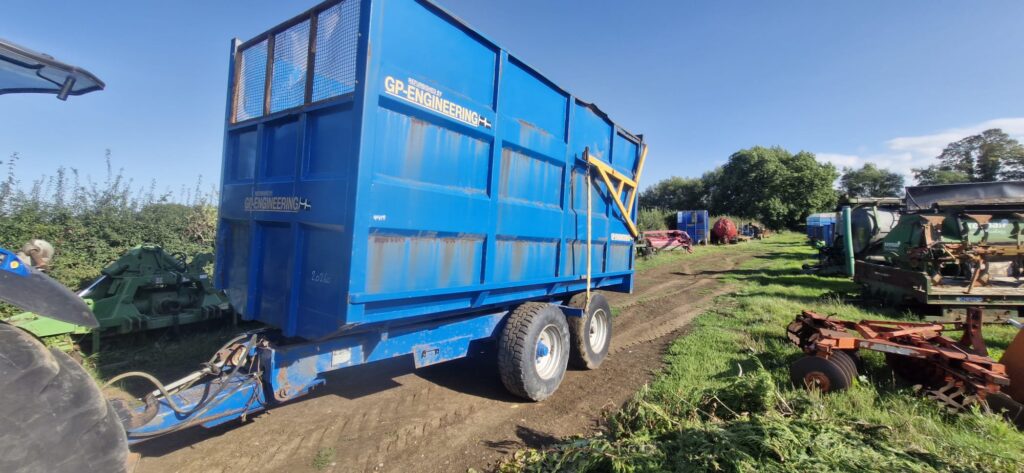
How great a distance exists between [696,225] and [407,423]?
3118 centimetres

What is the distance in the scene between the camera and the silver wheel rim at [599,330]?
573 centimetres

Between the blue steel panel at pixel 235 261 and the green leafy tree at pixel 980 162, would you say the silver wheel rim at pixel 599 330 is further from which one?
the green leafy tree at pixel 980 162

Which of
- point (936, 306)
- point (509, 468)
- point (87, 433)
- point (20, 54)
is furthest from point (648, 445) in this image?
point (936, 306)

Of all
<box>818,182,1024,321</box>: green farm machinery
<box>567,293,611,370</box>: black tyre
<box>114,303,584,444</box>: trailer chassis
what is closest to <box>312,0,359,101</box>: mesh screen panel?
<box>114,303,584,444</box>: trailer chassis

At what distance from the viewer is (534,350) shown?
4.34 metres

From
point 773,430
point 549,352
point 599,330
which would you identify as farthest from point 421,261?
point 599,330

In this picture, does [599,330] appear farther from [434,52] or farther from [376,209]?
[434,52]

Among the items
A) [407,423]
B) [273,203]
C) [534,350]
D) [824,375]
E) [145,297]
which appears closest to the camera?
[273,203]

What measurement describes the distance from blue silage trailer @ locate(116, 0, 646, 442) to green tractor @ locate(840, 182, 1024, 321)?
7.20 metres

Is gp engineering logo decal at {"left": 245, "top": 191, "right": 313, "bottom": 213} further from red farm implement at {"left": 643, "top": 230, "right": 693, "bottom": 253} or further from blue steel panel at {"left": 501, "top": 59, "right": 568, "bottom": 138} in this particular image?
red farm implement at {"left": 643, "top": 230, "right": 693, "bottom": 253}

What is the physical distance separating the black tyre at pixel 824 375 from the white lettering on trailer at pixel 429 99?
3789 millimetres

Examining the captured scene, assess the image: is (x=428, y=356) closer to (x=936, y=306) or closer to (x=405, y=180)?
(x=405, y=180)

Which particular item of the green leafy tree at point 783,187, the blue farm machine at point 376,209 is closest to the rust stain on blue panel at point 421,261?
the blue farm machine at point 376,209

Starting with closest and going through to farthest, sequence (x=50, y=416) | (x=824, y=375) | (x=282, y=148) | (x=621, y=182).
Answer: (x=50, y=416) → (x=282, y=148) → (x=824, y=375) → (x=621, y=182)
